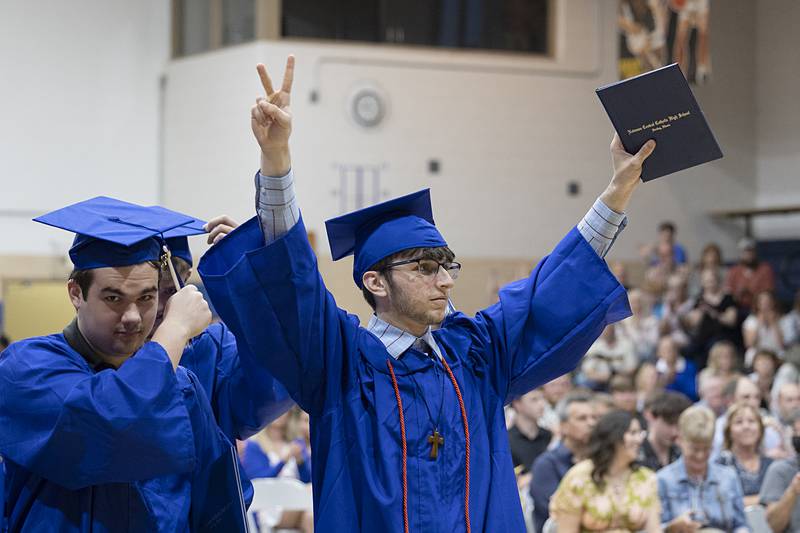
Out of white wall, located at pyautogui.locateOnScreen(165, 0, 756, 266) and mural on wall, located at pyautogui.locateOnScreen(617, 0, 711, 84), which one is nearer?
mural on wall, located at pyautogui.locateOnScreen(617, 0, 711, 84)

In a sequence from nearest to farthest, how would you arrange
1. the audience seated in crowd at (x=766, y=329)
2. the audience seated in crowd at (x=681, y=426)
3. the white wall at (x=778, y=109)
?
the audience seated in crowd at (x=681, y=426) → the audience seated in crowd at (x=766, y=329) → the white wall at (x=778, y=109)

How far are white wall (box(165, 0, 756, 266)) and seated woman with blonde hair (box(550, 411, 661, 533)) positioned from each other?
7980 mm

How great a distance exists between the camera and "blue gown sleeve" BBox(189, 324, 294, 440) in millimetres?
3139

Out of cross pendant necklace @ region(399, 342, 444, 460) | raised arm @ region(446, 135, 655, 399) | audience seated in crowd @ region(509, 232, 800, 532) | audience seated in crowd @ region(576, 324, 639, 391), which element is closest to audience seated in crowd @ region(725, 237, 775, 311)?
audience seated in crowd @ region(509, 232, 800, 532)

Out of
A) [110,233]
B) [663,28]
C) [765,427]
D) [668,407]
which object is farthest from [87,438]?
[663,28]

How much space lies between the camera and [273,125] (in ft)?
8.99

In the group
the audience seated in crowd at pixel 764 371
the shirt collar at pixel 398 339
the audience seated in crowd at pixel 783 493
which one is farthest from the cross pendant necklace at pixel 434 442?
the audience seated in crowd at pixel 764 371

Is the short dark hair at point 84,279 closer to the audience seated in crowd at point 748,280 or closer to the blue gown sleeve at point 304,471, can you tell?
the blue gown sleeve at point 304,471

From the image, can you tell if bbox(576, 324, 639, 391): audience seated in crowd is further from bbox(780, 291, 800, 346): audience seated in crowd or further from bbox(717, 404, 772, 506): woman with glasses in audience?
bbox(717, 404, 772, 506): woman with glasses in audience

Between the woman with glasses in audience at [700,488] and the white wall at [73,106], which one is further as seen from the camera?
the white wall at [73,106]

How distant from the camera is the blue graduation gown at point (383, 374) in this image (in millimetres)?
2828

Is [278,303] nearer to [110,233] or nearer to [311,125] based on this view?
[110,233]

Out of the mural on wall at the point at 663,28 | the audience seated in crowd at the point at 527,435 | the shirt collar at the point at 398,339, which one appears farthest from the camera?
the mural on wall at the point at 663,28

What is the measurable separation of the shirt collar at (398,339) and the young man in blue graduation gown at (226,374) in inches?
12.2
